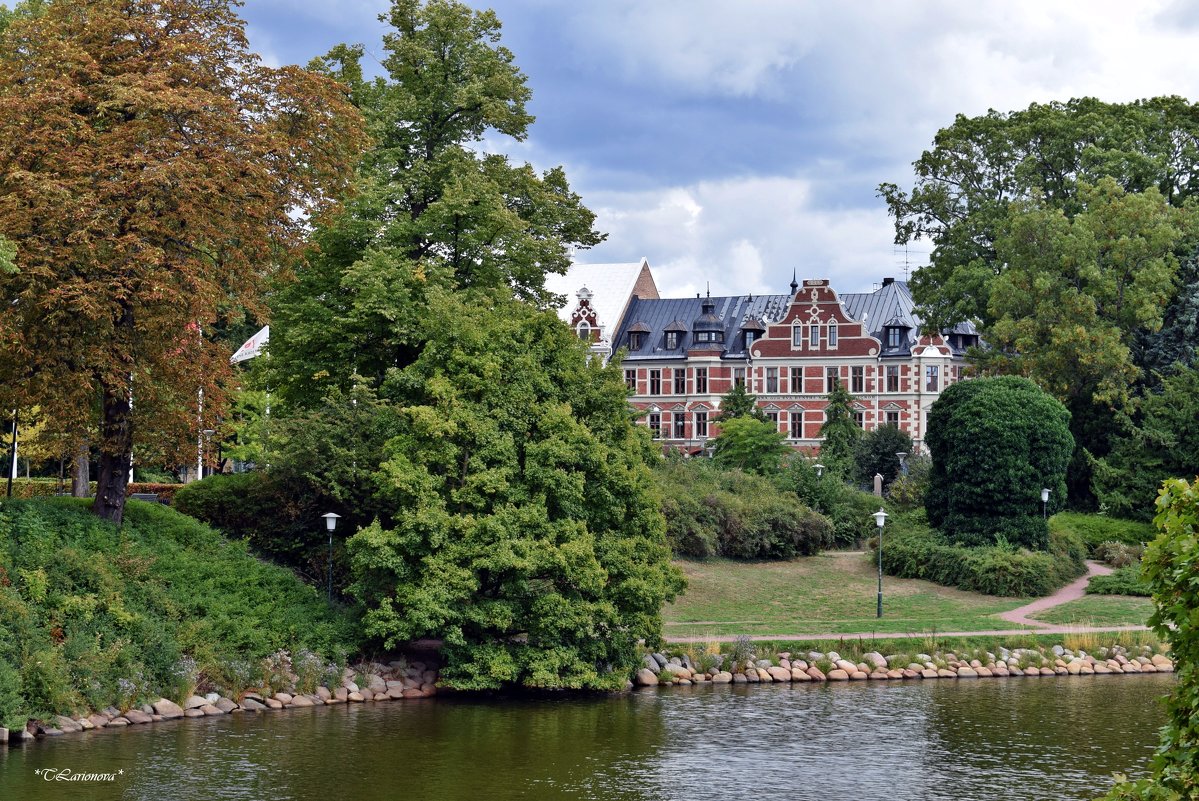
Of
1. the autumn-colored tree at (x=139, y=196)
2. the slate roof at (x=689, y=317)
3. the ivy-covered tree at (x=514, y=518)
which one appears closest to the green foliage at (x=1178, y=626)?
the ivy-covered tree at (x=514, y=518)

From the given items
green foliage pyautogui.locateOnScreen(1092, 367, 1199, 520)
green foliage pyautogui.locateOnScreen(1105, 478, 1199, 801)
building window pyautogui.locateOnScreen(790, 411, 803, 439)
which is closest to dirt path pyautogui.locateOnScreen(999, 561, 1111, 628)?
green foliage pyautogui.locateOnScreen(1092, 367, 1199, 520)

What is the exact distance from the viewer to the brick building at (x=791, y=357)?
7394 centimetres

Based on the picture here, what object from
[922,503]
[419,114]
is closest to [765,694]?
[419,114]

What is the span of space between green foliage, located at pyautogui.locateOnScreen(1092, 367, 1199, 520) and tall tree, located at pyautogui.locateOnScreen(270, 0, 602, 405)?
74.5ft

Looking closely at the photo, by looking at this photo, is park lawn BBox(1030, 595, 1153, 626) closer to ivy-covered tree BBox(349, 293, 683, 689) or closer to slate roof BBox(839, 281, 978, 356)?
ivy-covered tree BBox(349, 293, 683, 689)

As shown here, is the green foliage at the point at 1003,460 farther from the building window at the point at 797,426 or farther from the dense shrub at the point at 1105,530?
the building window at the point at 797,426

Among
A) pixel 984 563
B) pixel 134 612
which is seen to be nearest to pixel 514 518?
pixel 134 612

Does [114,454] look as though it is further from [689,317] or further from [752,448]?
[689,317]

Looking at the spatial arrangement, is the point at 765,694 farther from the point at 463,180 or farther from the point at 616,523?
the point at 463,180

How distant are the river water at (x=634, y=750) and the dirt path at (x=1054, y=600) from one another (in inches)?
271

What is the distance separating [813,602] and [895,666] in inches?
292

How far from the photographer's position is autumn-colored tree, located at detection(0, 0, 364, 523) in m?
25.4

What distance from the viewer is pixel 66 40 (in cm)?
2719

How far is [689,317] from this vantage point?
267ft
